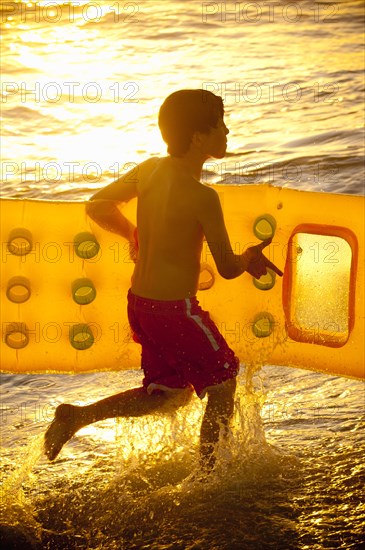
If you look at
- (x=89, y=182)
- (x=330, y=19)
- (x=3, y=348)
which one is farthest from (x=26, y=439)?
(x=330, y=19)

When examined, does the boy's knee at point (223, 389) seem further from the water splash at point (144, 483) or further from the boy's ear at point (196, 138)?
the boy's ear at point (196, 138)

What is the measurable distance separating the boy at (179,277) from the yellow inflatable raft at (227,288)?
42 cm

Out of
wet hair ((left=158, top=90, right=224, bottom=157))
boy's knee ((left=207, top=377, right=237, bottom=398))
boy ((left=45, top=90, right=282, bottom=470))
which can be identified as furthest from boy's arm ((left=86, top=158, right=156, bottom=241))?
boy's knee ((left=207, top=377, right=237, bottom=398))

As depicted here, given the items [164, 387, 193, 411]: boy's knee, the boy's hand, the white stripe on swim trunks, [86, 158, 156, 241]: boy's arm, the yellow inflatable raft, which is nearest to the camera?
the boy's hand

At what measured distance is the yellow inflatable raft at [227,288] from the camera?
3.91 meters

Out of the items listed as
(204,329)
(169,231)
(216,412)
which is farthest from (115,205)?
(216,412)

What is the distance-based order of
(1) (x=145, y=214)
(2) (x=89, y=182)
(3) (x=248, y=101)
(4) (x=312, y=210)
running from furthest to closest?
(3) (x=248, y=101) → (2) (x=89, y=182) → (4) (x=312, y=210) → (1) (x=145, y=214)

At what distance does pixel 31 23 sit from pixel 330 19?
3.98m

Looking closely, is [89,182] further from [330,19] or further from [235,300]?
[330,19]

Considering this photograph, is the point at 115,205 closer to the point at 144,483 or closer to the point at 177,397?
the point at 177,397

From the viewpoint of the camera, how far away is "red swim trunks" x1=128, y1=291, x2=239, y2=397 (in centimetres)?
346

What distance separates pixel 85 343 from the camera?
13.2ft

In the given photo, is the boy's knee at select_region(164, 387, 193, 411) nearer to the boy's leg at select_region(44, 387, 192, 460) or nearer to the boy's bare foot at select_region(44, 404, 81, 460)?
the boy's leg at select_region(44, 387, 192, 460)

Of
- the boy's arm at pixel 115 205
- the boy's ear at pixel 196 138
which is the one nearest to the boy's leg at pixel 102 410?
the boy's arm at pixel 115 205
